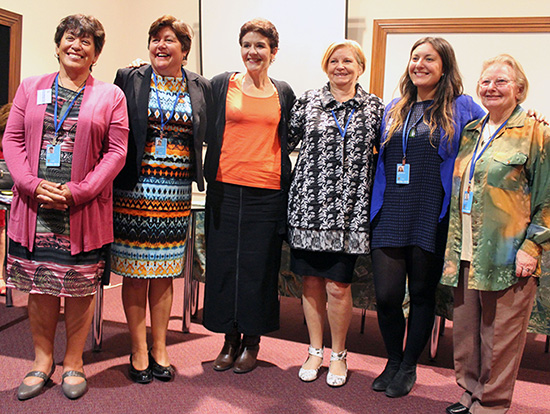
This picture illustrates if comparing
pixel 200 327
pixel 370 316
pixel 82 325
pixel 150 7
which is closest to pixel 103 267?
pixel 82 325

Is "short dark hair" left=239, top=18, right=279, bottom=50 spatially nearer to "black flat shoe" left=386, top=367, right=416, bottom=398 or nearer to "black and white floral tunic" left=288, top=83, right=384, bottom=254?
"black and white floral tunic" left=288, top=83, right=384, bottom=254

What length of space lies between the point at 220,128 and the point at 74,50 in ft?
2.37

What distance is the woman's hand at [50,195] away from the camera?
199cm

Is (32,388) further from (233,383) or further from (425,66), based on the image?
(425,66)

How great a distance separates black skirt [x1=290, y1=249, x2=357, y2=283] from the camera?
235cm

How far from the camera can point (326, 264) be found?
2.38 m

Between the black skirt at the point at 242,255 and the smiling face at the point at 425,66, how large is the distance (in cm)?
84

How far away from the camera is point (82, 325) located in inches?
87.4

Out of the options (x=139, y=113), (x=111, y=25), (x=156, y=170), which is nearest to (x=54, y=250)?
(x=156, y=170)

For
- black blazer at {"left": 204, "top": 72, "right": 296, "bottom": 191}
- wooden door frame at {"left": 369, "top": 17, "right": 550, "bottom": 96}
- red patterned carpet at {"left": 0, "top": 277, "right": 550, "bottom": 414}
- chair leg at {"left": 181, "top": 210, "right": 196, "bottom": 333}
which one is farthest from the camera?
wooden door frame at {"left": 369, "top": 17, "right": 550, "bottom": 96}

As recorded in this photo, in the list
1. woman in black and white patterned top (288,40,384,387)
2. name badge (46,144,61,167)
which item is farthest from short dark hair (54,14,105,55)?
woman in black and white patterned top (288,40,384,387)

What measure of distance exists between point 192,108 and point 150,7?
3.45m

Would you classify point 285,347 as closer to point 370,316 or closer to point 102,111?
point 370,316

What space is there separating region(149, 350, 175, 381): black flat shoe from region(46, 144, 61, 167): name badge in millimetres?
1079
